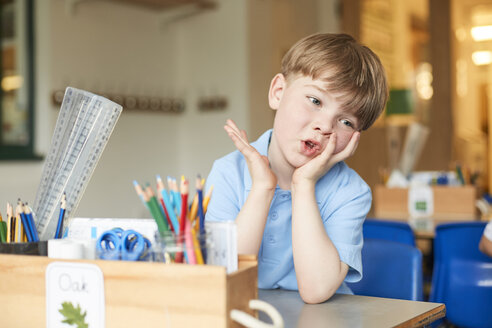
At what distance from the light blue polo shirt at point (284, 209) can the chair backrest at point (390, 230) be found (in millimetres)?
1126

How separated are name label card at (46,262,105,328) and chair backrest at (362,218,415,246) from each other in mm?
1736

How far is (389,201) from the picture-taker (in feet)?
11.0

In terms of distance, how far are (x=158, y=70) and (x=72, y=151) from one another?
441cm

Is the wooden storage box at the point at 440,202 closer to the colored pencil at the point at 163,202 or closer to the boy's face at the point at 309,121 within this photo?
the boy's face at the point at 309,121

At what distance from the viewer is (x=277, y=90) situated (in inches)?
49.6

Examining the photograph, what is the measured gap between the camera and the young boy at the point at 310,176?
3.40 ft

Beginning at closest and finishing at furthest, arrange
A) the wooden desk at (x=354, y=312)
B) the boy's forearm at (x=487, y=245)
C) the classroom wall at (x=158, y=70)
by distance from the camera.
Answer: the wooden desk at (x=354, y=312)
the boy's forearm at (x=487, y=245)
the classroom wall at (x=158, y=70)

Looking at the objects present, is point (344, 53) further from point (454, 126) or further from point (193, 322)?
point (454, 126)

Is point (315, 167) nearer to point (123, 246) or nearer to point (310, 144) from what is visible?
point (310, 144)

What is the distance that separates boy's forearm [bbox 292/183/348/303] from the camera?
102 centimetres

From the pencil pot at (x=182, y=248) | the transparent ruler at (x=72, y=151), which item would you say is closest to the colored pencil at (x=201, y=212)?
the pencil pot at (x=182, y=248)

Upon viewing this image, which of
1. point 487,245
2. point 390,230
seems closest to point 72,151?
point 487,245

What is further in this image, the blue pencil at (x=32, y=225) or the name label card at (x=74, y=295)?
the blue pencil at (x=32, y=225)

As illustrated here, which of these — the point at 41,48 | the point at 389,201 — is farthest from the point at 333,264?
the point at 41,48
